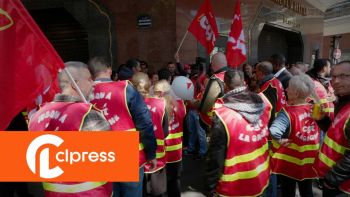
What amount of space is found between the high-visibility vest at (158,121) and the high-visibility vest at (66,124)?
5.51 feet

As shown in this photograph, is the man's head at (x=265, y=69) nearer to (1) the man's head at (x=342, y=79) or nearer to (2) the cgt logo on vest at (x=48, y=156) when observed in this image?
(1) the man's head at (x=342, y=79)

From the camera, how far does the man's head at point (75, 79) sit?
250 centimetres

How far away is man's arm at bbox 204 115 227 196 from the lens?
2783 millimetres

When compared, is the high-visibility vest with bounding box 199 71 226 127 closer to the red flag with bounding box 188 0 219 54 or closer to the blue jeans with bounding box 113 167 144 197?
the blue jeans with bounding box 113 167 144 197

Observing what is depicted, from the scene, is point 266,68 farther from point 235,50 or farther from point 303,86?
point 303,86

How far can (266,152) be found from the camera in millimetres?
3111

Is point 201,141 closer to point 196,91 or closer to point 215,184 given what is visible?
point 196,91

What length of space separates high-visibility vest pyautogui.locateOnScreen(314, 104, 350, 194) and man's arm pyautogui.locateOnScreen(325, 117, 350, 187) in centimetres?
4

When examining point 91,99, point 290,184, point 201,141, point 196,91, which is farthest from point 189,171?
point 91,99

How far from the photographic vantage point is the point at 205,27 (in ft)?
22.0

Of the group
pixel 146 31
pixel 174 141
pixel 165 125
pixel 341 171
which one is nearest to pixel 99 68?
pixel 165 125

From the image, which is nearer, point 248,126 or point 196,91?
point 248,126

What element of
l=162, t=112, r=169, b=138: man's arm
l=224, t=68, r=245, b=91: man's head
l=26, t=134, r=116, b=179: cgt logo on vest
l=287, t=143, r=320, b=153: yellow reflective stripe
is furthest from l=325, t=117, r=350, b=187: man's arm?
l=162, t=112, r=169, b=138: man's arm

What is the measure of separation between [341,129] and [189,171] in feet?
13.6
